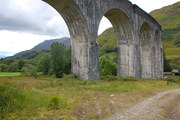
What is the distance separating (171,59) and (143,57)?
157ft

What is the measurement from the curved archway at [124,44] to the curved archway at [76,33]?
5460 mm

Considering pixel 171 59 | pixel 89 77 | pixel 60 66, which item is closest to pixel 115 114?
pixel 89 77

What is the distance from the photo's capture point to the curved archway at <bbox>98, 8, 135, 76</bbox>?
17.5 meters

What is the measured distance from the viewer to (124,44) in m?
18.5

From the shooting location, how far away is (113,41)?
8931 centimetres

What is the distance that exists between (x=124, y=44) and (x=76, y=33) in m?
7.38

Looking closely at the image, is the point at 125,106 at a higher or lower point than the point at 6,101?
lower

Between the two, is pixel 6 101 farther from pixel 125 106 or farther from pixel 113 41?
pixel 113 41

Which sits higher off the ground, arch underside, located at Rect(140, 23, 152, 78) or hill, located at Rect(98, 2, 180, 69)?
hill, located at Rect(98, 2, 180, 69)

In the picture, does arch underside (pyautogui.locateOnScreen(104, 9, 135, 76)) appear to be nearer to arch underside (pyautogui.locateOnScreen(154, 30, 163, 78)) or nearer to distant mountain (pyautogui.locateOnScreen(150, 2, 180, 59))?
arch underside (pyautogui.locateOnScreen(154, 30, 163, 78))

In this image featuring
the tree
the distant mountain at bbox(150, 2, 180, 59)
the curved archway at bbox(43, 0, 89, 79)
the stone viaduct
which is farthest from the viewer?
the distant mountain at bbox(150, 2, 180, 59)

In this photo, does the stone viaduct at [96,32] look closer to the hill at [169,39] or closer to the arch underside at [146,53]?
the arch underside at [146,53]

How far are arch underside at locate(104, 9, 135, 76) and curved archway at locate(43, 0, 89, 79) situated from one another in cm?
546

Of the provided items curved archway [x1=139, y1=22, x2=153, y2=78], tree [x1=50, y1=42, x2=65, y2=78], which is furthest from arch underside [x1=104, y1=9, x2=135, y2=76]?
tree [x1=50, y1=42, x2=65, y2=78]
